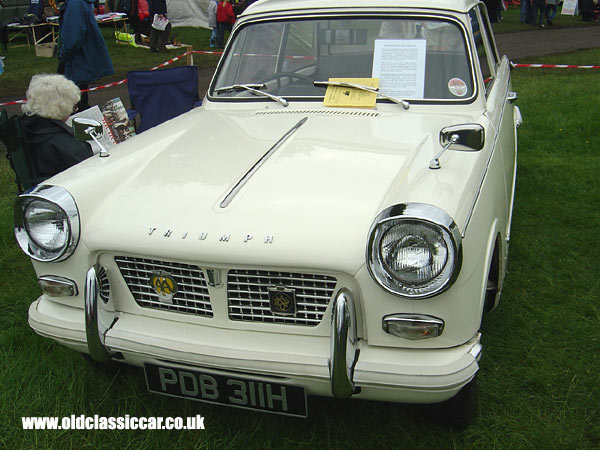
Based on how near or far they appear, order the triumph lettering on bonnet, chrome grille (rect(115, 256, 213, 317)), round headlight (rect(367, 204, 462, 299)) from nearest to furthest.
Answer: round headlight (rect(367, 204, 462, 299)) < the triumph lettering on bonnet < chrome grille (rect(115, 256, 213, 317))

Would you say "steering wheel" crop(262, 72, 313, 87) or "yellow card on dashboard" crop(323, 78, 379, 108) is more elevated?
"steering wheel" crop(262, 72, 313, 87)

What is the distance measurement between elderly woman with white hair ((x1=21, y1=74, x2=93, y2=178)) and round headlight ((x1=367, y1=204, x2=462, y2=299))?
2557mm

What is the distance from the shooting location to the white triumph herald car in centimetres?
209

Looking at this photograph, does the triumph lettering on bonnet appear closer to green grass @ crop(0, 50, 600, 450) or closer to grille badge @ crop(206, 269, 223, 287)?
grille badge @ crop(206, 269, 223, 287)

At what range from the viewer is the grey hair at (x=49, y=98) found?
3975 mm

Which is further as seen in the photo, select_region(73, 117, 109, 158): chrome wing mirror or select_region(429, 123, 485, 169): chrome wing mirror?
select_region(73, 117, 109, 158): chrome wing mirror

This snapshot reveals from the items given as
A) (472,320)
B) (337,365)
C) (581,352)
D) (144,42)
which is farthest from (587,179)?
(144,42)

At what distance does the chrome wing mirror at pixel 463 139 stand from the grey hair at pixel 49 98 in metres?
2.65

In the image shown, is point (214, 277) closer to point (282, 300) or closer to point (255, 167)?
point (282, 300)

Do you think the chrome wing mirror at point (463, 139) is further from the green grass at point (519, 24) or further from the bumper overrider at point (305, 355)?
the green grass at point (519, 24)

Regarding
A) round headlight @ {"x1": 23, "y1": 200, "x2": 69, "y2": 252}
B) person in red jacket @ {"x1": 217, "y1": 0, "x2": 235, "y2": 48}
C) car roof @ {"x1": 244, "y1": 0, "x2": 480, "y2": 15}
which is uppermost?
car roof @ {"x1": 244, "y1": 0, "x2": 480, "y2": 15}

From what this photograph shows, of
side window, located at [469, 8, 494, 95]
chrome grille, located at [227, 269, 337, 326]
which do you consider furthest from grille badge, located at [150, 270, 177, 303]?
side window, located at [469, 8, 494, 95]

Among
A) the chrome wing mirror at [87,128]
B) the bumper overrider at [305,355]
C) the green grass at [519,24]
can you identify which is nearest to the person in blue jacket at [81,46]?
the chrome wing mirror at [87,128]

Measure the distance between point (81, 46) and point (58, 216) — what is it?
497 cm
